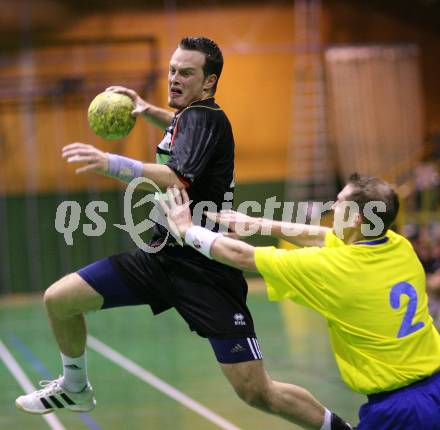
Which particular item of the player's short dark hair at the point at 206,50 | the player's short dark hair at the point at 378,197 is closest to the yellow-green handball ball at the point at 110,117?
the player's short dark hair at the point at 206,50

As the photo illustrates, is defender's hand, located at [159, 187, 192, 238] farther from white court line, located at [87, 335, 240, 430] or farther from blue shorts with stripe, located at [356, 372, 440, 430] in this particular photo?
white court line, located at [87, 335, 240, 430]

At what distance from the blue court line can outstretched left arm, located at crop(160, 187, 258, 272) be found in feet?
7.84

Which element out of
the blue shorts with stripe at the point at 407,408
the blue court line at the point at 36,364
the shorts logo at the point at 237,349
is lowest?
the blue court line at the point at 36,364

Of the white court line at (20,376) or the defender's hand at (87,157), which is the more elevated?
the defender's hand at (87,157)

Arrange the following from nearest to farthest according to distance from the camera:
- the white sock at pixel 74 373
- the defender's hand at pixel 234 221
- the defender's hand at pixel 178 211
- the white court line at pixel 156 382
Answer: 1. the defender's hand at pixel 178 211
2. the defender's hand at pixel 234 221
3. the white sock at pixel 74 373
4. the white court line at pixel 156 382

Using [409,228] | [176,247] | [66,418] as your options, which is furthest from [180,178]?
[409,228]

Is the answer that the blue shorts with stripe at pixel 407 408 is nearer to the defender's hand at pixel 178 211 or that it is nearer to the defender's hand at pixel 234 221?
the defender's hand at pixel 234 221

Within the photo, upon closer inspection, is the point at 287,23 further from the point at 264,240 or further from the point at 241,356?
the point at 241,356

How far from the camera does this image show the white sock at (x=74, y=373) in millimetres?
5191

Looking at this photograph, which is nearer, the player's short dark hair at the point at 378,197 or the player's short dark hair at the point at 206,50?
the player's short dark hair at the point at 378,197

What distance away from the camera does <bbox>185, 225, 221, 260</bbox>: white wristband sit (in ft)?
13.8

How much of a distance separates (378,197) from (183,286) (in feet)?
4.35

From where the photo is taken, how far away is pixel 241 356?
4.68m

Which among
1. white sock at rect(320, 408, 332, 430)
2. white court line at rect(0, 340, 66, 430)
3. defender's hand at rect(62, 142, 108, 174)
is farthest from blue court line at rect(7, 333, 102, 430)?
defender's hand at rect(62, 142, 108, 174)
